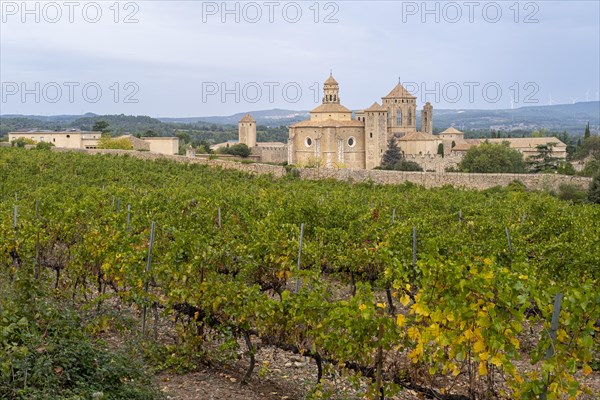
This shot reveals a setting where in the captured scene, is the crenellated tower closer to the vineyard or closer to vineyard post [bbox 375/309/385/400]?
the vineyard

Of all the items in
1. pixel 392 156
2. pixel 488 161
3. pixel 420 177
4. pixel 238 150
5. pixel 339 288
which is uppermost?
pixel 238 150

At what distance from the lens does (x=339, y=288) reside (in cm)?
762

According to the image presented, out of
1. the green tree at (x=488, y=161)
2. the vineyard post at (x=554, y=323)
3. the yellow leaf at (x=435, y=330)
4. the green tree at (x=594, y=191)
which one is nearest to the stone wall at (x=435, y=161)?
the green tree at (x=488, y=161)

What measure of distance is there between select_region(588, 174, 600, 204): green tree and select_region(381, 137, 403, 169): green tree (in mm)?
26137

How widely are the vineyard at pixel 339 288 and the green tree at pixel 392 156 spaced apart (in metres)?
38.0

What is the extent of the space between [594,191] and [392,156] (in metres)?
28.9

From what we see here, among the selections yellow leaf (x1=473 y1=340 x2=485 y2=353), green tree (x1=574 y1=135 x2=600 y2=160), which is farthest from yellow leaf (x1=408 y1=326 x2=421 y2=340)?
green tree (x1=574 y1=135 x2=600 y2=160)

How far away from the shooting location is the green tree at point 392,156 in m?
53.0

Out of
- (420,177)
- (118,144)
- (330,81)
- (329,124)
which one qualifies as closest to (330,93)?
(330,81)

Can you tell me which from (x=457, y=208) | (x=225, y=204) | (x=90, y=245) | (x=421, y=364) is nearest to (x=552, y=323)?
(x=421, y=364)

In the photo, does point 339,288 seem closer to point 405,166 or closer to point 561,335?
point 561,335

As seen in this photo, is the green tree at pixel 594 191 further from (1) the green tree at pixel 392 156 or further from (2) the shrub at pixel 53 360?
(1) the green tree at pixel 392 156

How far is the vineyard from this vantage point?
4.66 meters

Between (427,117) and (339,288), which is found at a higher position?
(427,117)
